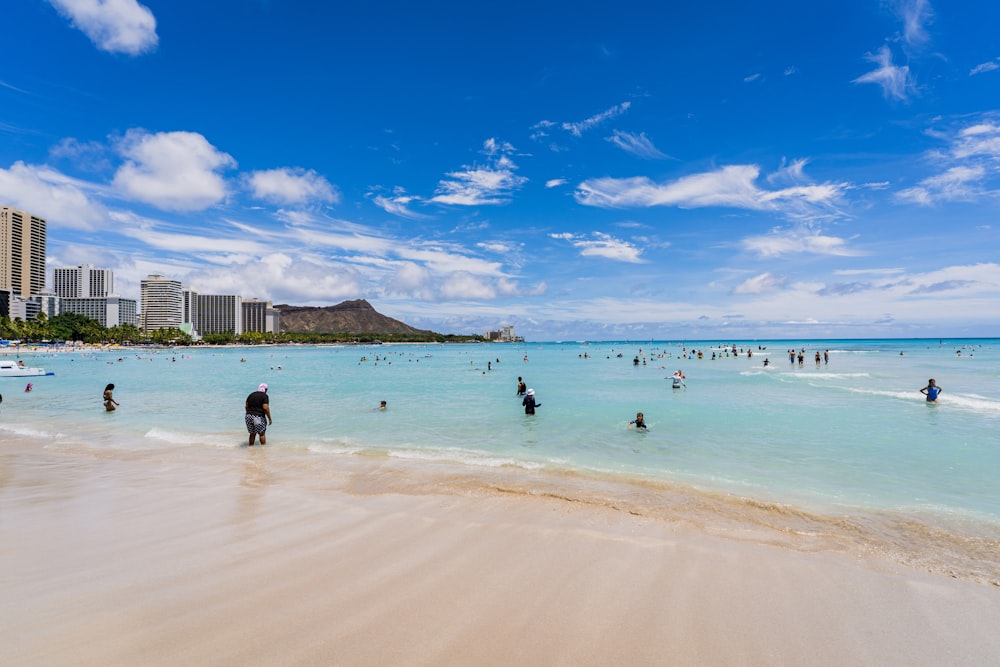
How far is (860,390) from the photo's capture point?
2694 cm

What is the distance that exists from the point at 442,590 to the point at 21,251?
258m

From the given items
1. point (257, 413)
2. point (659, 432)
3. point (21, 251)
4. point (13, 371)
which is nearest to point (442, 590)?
point (257, 413)

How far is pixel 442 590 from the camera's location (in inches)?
184

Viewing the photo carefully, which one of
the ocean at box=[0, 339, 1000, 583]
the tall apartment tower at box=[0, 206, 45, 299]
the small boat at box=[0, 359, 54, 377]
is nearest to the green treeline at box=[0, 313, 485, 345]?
the tall apartment tower at box=[0, 206, 45, 299]

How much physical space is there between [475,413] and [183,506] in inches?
506

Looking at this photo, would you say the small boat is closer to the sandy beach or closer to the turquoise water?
the turquoise water

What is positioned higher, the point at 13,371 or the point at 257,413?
the point at 257,413

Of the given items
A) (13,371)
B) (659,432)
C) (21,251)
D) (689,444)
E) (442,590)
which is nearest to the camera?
(442,590)

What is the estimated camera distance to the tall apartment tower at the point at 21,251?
6983 inches

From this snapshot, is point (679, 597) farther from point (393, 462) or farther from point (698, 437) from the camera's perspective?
point (698, 437)

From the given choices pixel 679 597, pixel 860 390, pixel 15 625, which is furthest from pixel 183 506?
pixel 860 390

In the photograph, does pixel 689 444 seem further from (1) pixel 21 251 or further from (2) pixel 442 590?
(1) pixel 21 251

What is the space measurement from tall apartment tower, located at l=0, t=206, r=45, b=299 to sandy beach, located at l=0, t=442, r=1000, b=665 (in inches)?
9343

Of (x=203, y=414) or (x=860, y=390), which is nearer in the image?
(x=203, y=414)
